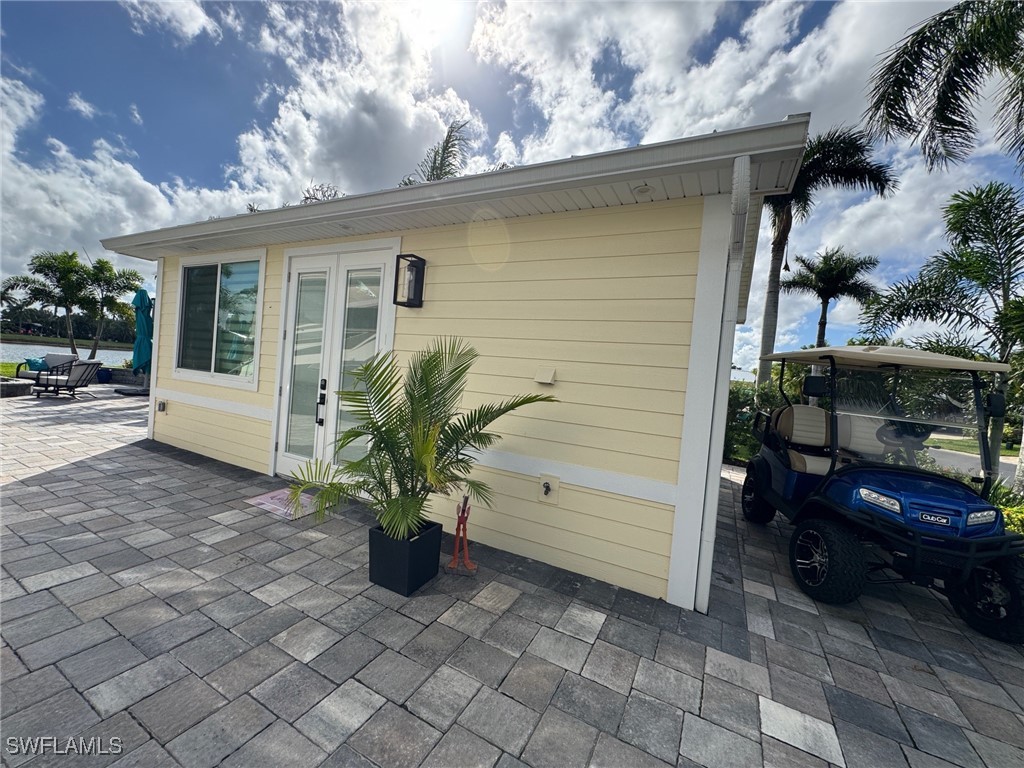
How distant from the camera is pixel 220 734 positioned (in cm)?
135

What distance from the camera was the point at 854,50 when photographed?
4.67 m

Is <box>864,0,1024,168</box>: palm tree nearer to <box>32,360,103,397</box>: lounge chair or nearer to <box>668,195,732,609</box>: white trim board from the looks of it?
<box>668,195,732,609</box>: white trim board

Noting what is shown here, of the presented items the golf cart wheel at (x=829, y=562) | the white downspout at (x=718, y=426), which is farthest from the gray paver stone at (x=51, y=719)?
the golf cart wheel at (x=829, y=562)

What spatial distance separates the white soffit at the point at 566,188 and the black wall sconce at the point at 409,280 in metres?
0.30

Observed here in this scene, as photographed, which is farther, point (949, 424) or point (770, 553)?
point (770, 553)

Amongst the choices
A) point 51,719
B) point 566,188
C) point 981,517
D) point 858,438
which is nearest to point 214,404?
point 51,719

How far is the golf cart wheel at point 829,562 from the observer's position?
7.88ft

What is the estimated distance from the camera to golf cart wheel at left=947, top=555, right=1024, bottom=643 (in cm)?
220

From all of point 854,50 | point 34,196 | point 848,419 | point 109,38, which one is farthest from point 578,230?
point 34,196

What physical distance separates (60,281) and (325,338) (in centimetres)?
1346

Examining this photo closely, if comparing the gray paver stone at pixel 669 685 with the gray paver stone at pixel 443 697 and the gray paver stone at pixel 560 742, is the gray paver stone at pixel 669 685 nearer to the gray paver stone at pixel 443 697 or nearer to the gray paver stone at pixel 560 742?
the gray paver stone at pixel 560 742

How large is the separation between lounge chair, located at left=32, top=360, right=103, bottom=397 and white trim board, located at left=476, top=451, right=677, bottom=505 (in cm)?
939

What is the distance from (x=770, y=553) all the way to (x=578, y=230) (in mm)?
3107

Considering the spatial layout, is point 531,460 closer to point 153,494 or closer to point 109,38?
point 153,494
